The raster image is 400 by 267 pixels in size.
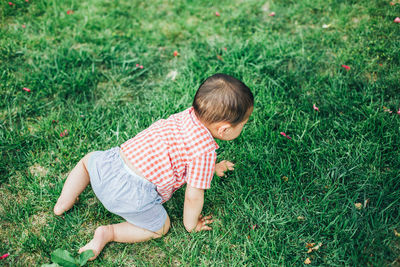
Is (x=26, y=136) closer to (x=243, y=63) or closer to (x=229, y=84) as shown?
(x=229, y=84)

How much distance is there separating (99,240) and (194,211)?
0.63 meters

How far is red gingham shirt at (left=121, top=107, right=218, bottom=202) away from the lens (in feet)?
6.13

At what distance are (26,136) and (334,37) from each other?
303 cm

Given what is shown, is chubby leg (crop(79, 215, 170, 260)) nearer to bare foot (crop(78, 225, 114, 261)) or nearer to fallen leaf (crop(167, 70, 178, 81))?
bare foot (crop(78, 225, 114, 261))

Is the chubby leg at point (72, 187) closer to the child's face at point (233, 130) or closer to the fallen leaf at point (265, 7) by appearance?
the child's face at point (233, 130)

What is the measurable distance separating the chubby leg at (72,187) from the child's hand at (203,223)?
830 mm

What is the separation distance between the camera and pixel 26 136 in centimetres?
261

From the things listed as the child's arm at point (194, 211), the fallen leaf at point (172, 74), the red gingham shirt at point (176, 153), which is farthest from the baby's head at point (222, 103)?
the fallen leaf at point (172, 74)

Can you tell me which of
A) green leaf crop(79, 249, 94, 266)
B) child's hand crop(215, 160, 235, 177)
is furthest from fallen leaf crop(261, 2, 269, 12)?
green leaf crop(79, 249, 94, 266)

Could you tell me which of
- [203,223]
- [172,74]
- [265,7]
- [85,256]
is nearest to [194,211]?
[203,223]

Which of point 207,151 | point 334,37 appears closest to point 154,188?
point 207,151

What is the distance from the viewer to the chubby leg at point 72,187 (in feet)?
7.11

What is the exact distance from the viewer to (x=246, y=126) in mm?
2686

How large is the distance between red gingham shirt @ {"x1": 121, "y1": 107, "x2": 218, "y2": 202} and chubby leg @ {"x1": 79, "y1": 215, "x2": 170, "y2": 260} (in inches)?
13.6
